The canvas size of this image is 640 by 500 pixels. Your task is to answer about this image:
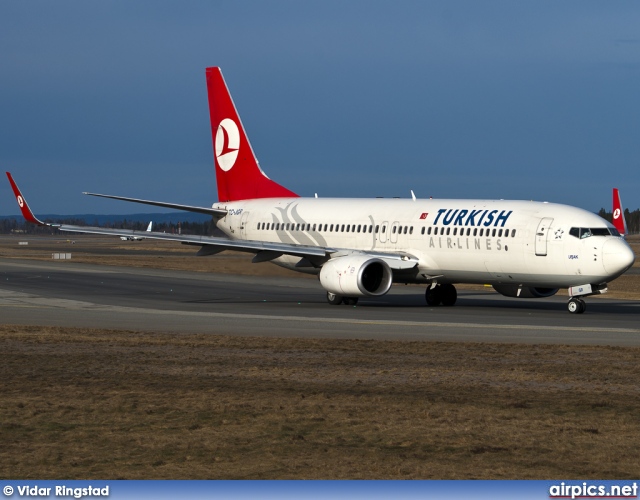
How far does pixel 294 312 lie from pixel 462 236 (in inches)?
243

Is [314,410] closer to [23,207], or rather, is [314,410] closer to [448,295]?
[448,295]

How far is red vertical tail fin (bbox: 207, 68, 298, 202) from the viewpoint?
1772 inches

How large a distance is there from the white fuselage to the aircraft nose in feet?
0.10

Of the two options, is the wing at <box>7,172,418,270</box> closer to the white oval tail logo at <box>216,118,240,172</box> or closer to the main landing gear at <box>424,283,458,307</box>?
the main landing gear at <box>424,283,458,307</box>

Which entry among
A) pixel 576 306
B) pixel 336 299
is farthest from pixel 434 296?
pixel 576 306

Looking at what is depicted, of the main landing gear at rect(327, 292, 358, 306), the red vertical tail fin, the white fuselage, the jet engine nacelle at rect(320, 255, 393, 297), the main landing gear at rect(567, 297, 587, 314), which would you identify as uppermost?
the red vertical tail fin

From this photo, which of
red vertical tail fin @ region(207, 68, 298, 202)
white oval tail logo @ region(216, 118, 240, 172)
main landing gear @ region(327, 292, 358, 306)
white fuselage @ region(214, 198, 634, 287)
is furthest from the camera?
white oval tail logo @ region(216, 118, 240, 172)

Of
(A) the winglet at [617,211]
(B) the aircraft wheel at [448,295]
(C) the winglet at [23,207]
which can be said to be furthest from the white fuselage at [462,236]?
(A) the winglet at [617,211]

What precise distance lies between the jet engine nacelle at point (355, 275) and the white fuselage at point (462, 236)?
54.9 inches

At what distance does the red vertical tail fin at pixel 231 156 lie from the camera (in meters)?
45.0

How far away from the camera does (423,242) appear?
3725cm

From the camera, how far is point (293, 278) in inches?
2235

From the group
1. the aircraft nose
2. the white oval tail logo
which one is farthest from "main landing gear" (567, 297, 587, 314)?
the white oval tail logo

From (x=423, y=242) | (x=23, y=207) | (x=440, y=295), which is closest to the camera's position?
(x=423, y=242)
